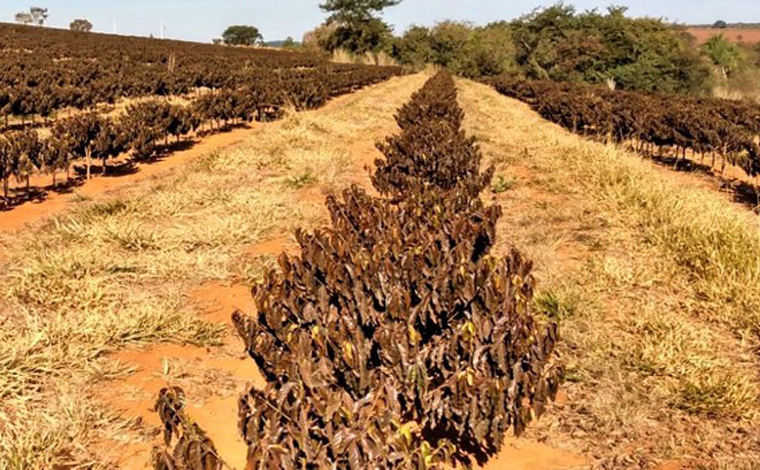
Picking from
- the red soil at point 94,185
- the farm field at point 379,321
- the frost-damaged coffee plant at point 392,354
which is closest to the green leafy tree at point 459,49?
the red soil at point 94,185

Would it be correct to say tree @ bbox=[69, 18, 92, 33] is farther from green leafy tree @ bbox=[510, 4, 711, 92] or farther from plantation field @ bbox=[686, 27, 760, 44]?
plantation field @ bbox=[686, 27, 760, 44]

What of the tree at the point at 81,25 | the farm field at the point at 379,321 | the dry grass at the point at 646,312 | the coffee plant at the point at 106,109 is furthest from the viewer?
the tree at the point at 81,25

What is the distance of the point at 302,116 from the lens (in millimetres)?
14664

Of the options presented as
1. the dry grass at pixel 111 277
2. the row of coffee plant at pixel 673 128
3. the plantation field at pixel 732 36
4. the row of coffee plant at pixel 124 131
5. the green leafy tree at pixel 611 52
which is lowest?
the dry grass at pixel 111 277

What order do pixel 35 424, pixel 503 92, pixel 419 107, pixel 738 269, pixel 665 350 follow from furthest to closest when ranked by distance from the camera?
1. pixel 503 92
2. pixel 419 107
3. pixel 738 269
4. pixel 665 350
5. pixel 35 424

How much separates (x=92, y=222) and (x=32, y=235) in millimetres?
628

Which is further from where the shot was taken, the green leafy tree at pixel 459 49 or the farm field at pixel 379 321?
the green leafy tree at pixel 459 49

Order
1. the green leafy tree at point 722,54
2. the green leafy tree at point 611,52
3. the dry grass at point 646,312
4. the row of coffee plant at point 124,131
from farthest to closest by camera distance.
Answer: the green leafy tree at point 722,54 → the green leafy tree at point 611,52 → the row of coffee plant at point 124,131 → the dry grass at point 646,312

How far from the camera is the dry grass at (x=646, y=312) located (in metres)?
3.11

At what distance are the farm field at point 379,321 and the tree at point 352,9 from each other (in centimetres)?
6050

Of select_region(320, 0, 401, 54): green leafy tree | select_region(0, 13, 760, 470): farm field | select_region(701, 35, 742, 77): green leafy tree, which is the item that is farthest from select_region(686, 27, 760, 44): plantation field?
select_region(0, 13, 760, 470): farm field

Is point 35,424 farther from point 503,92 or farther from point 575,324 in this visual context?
point 503,92

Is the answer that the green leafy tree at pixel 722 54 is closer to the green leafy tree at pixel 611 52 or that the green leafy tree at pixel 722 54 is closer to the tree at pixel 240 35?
the green leafy tree at pixel 611 52

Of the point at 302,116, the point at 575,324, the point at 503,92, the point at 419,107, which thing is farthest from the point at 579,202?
the point at 503,92
